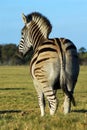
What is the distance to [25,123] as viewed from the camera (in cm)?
794

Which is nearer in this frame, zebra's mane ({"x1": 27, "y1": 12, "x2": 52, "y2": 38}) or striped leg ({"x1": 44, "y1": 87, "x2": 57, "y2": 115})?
striped leg ({"x1": 44, "y1": 87, "x2": 57, "y2": 115})

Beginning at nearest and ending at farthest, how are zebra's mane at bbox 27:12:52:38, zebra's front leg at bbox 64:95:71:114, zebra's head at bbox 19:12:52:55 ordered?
zebra's front leg at bbox 64:95:71:114
zebra's mane at bbox 27:12:52:38
zebra's head at bbox 19:12:52:55

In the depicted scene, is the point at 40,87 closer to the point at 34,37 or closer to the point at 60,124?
the point at 34,37

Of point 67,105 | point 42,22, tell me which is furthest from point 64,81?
point 42,22

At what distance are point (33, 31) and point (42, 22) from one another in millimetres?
416

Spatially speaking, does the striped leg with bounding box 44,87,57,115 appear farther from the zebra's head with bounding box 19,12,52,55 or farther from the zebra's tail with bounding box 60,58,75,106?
the zebra's head with bounding box 19,12,52,55

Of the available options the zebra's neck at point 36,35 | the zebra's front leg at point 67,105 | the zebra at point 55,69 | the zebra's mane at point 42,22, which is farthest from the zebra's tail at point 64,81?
the zebra's neck at point 36,35

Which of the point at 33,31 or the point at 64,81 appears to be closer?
the point at 64,81

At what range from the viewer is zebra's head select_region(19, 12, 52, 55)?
11883mm

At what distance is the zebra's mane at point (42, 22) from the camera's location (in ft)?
38.4

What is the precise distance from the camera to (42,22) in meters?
11.9

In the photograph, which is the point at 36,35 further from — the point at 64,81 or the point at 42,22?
the point at 64,81

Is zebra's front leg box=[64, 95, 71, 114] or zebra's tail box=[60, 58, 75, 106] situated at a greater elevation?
zebra's tail box=[60, 58, 75, 106]

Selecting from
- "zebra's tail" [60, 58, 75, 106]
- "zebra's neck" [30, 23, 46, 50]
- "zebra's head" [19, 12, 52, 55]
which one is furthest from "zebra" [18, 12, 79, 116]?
"zebra's neck" [30, 23, 46, 50]
